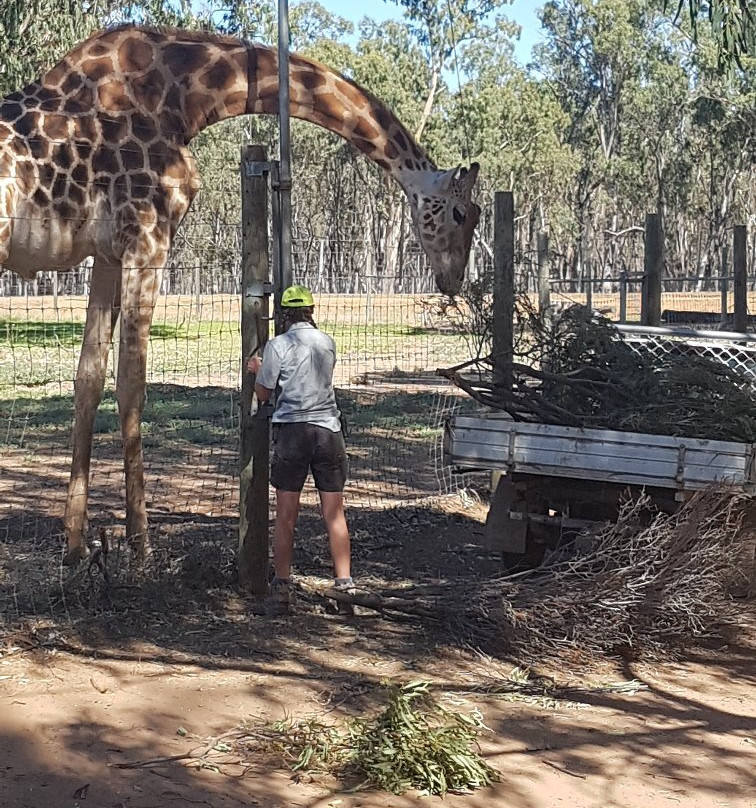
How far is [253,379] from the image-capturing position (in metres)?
6.51

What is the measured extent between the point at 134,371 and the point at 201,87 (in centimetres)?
190

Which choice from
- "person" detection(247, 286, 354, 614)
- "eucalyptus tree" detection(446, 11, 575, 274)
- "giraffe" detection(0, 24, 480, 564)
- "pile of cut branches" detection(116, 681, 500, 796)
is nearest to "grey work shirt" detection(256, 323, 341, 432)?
"person" detection(247, 286, 354, 614)

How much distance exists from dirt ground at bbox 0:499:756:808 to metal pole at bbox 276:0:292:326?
5.68ft

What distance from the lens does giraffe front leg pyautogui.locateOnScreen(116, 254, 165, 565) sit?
7.20 m

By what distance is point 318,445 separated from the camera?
6.41 m

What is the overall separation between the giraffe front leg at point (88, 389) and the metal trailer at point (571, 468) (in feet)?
7.86

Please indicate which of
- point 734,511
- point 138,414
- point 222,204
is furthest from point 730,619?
point 222,204

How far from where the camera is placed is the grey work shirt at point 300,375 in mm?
6305

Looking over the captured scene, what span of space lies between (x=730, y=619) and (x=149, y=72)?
4831 mm

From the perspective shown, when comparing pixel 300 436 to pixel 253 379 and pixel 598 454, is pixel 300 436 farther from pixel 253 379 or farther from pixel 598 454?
pixel 598 454

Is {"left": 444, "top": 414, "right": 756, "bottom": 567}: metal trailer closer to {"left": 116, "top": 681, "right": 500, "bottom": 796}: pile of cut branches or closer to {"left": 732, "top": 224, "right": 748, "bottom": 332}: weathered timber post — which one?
{"left": 116, "top": 681, "right": 500, "bottom": 796}: pile of cut branches

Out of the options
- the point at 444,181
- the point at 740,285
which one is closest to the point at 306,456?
the point at 444,181

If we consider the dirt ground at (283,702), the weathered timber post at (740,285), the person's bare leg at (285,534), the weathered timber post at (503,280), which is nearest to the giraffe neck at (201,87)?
the weathered timber post at (503,280)

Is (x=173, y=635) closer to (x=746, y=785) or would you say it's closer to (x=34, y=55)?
(x=746, y=785)
